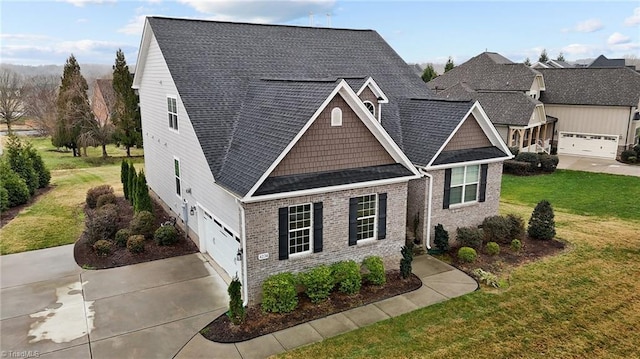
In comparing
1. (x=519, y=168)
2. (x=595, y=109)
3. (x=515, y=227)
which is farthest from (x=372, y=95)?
(x=595, y=109)

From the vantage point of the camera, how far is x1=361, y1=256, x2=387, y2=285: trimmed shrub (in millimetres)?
13617

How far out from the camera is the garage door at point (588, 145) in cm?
3866

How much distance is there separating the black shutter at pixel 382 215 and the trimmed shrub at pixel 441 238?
3127mm

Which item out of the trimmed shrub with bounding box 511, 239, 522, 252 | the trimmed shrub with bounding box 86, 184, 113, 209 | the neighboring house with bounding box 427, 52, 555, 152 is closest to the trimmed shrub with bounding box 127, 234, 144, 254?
the trimmed shrub with bounding box 86, 184, 113, 209

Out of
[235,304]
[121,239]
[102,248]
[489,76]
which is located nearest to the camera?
[235,304]

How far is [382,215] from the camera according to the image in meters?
14.1

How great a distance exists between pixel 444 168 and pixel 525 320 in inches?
237

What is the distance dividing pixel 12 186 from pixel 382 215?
1996 centimetres

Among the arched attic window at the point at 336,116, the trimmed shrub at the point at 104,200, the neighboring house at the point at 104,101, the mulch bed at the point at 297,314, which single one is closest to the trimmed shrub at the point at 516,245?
the mulch bed at the point at 297,314

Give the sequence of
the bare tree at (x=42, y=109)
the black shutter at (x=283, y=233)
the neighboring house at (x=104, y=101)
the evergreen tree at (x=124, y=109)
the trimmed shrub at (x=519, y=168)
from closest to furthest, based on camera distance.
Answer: the black shutter at (x=283, y=233), the trimmed shrub at (x=519, y=168), the evergreen tree at (x=124, y=109), the neighboring house at (x=104, y=101), the bare tree at (x=42, y=109)

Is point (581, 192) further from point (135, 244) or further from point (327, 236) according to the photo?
point (135, 244)

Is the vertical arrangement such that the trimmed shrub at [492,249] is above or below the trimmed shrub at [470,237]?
below

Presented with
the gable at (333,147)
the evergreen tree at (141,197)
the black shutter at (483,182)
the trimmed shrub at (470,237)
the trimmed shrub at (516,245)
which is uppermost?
the gable at (333,147)

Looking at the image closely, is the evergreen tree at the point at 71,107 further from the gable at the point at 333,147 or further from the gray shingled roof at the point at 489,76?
the gray shingled roof at the point at 489,76
